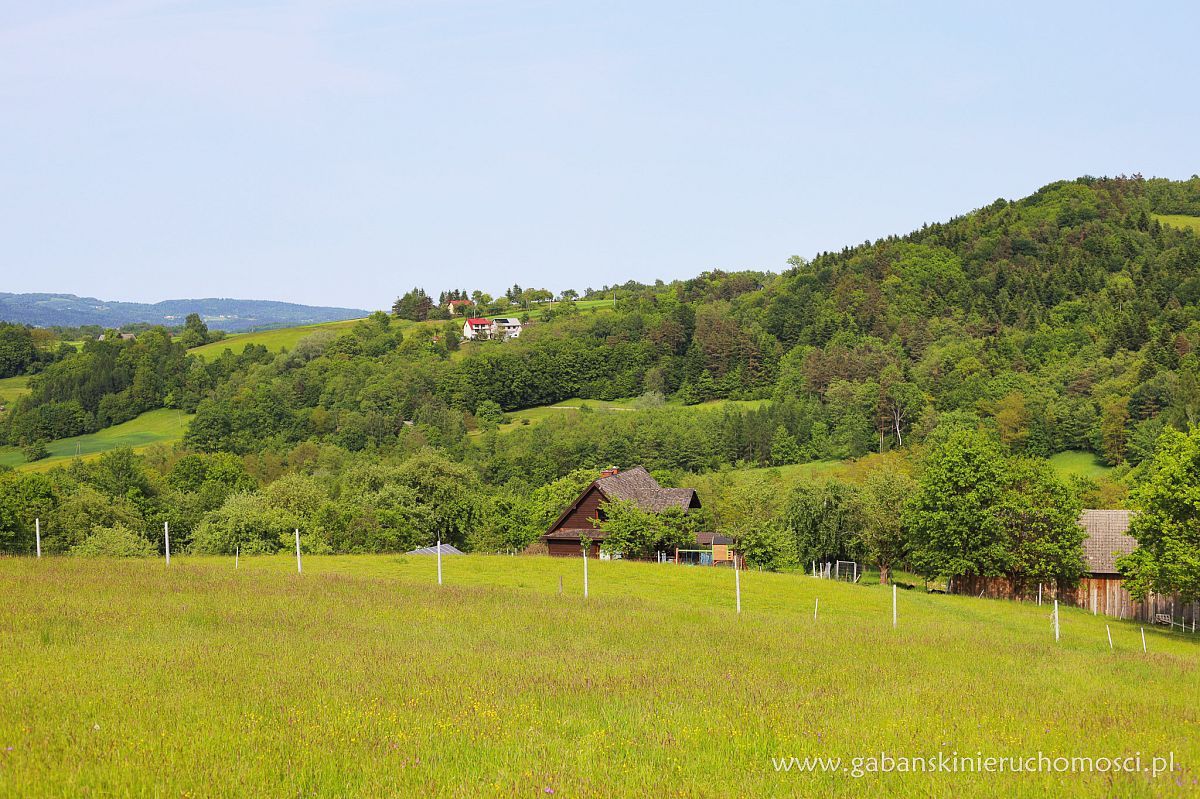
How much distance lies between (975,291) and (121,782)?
631 feet

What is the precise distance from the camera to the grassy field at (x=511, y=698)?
420 inches

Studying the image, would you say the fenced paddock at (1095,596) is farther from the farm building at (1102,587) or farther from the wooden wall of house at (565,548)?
the wooden wall of house at (565,548)

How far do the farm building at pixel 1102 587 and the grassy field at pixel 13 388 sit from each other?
528 feet

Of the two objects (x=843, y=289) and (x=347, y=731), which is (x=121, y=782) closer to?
(x=347, y=731)

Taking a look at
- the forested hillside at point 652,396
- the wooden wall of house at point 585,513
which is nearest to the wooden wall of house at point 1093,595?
the forested hillside at point 652,396

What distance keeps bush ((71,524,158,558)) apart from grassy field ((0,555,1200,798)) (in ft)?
127

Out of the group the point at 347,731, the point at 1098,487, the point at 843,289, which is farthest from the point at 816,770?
the point at 843,289

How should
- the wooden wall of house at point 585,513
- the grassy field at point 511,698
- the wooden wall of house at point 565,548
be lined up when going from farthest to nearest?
the wooden wall of house at point 565,548 → the wooden wall of house at point 585,513 → the grassy field at point 511,698

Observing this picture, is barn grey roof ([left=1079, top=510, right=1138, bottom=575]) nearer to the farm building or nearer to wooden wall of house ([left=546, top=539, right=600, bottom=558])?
the farm building

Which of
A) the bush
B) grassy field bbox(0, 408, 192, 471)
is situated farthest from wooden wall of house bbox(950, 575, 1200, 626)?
grassy field bbox(0, 408, 192, 471)

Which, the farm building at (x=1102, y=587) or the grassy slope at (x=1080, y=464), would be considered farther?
the grassy slope at (x=1080, y=464)

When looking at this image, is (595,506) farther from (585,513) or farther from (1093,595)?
(1093,595)

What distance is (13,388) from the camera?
180625mm

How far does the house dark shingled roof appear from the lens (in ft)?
201
